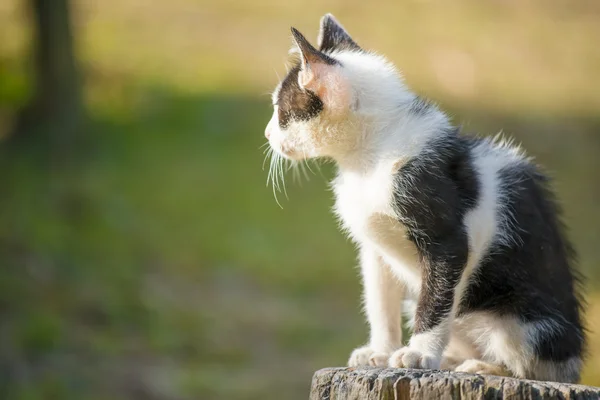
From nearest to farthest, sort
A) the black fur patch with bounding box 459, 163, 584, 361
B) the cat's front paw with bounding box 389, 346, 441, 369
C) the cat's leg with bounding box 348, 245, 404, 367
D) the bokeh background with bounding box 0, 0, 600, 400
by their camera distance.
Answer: the cat's front paw with bounding box 389, 346, 441, 369 → the black fur patch with bounding box 459, 163, 584, 361 → the cat's leg with bounding box 348, 245, 404, 367 → the bokeh background with bounding box 0, 0, 600, 400

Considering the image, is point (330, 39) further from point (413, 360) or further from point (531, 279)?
point (413, 360)

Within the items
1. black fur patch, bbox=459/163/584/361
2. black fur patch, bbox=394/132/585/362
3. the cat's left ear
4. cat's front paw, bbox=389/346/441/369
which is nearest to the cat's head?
the cat's left ear

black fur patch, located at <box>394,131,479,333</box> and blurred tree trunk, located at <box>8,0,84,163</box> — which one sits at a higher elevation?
blurred tree trunk, located at <box>8,0,84,163</box>

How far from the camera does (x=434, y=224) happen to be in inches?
133

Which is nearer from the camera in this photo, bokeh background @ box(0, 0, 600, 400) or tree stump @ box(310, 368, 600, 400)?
tree stump @ box(310, 368, 600, 400)

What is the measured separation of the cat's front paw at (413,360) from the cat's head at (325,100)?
35.2 inches

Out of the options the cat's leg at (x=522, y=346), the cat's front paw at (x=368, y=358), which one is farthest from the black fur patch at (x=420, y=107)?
the cat's front paw at (x=368, y=358)

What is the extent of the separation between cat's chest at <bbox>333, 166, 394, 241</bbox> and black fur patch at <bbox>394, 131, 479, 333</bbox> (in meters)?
0.05

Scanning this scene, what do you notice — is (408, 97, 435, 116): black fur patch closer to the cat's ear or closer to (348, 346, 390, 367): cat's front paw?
the cat's ear

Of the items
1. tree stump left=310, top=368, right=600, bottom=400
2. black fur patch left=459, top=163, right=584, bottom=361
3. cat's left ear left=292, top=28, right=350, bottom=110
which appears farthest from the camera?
black fur patch left=459, top=163, right=584, bottom=361

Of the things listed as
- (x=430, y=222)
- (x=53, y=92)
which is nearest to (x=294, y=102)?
(x=430, y=222)

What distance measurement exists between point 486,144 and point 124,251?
5.60 meters

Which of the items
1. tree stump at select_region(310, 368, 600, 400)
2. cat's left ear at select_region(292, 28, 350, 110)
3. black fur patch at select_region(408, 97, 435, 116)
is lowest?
tree stump at select_region(310, 368, 600, 400)

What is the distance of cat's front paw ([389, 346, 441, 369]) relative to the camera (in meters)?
3.34
